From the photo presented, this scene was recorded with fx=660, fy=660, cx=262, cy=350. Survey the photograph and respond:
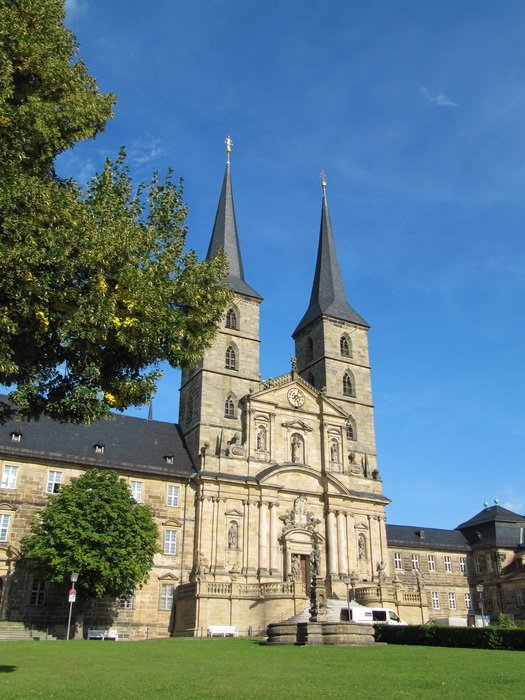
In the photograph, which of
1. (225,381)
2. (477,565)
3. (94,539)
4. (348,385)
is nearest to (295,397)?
(225,381)

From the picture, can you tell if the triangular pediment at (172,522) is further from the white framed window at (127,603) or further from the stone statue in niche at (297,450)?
the stone statue in niche at (297,450)

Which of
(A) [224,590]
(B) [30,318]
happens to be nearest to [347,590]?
(A) [224,590]

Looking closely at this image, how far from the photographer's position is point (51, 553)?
33.3 metres

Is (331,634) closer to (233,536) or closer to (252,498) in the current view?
(233,536)

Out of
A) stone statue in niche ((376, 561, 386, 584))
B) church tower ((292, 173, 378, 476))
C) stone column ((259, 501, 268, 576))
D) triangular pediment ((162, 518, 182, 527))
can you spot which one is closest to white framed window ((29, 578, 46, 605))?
triangular pediment ((162, 518, 182, 527))

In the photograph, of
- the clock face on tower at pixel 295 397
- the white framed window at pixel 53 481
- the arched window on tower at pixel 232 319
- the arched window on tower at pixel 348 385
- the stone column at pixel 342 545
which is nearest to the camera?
the white framed window at pixel 53 481

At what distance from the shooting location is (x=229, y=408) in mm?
48594

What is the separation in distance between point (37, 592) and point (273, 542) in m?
15.2

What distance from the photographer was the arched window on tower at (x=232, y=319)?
2051 inches

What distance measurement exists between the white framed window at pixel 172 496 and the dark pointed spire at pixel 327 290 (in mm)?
20794

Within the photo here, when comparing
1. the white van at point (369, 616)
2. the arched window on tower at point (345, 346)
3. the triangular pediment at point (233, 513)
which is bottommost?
the white van at point (369, 616)

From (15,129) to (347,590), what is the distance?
36695 mm

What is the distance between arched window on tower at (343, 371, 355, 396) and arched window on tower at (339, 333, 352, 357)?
1.79 metres

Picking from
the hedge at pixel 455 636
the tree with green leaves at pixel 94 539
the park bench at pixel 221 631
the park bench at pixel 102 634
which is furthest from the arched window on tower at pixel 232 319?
the hedge at pixel 455 636
